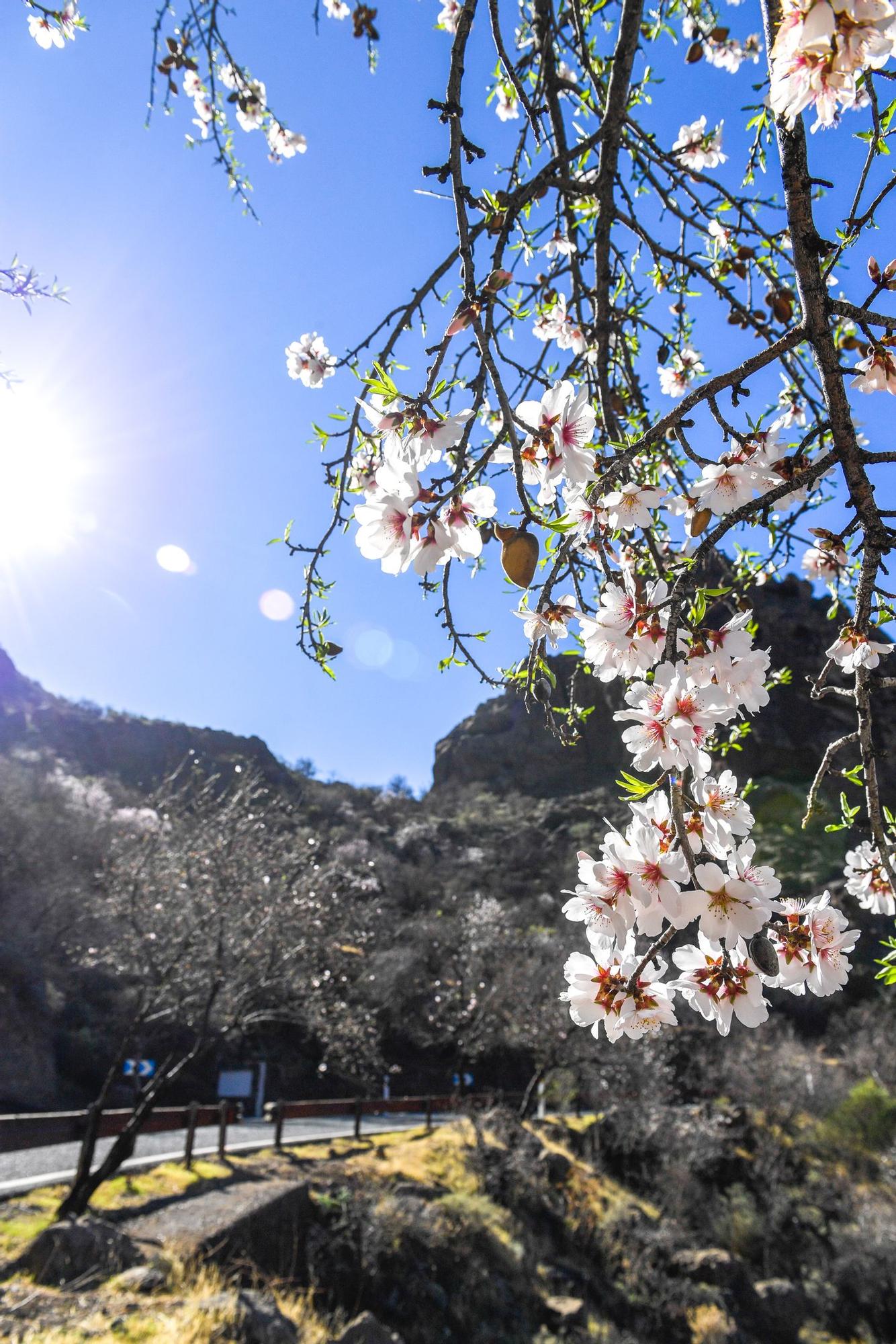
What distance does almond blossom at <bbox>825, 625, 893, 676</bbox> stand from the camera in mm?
1179

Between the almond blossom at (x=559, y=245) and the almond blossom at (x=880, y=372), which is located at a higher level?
the almond blossom at (x=559, y=245)

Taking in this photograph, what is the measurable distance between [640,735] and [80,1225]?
6902 millimetres

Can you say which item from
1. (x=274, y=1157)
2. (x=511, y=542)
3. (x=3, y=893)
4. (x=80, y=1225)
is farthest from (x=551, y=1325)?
(x=3, y=893)

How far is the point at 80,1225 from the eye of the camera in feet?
18.5

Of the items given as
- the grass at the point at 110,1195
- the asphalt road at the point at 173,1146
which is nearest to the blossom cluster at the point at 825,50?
the grass at the point at 110,1195

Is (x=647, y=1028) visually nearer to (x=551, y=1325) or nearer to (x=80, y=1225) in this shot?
(x=80, y=1225)

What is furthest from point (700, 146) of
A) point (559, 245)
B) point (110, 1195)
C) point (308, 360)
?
point (110, 1195)

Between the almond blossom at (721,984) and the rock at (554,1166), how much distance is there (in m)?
12.1

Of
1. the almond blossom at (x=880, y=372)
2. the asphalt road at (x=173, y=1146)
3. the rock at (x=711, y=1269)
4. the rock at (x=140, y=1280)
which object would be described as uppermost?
the almond blossom at (x=880, y=372)

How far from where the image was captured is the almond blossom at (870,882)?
156cm

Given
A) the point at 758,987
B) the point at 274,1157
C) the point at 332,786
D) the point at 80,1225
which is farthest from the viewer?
the point at 332,786

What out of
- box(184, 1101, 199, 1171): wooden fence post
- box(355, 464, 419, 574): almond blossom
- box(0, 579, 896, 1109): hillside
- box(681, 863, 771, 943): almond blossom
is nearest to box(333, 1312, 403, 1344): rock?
box(0, 579, 896, 1109): hillside

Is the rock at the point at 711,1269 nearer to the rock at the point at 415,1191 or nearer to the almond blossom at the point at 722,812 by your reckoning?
the rock at the point at 415,1191

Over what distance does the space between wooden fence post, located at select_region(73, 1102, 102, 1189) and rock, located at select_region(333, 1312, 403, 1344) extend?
2.76 meters
